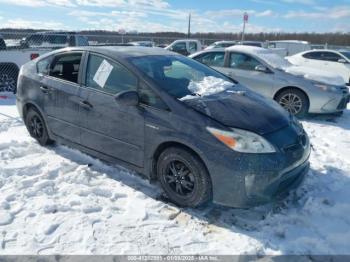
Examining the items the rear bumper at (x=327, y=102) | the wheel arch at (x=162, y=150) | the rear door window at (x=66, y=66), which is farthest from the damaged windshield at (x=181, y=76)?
the rear bumper at (x=327, y=102)

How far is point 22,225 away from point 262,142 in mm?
2429

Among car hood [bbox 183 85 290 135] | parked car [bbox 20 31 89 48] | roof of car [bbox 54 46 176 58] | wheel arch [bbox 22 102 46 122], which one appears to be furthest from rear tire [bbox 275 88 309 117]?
parked car [bbox 20 31 89 48]

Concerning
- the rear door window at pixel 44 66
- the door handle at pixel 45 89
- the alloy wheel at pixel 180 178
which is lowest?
the alloy wheel at pixel 180 178

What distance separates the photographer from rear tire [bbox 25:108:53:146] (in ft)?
16.1

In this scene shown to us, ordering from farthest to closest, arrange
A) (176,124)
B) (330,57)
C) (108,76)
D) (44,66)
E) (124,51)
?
(330,57) → (44,66) → (124,51) → (108,76) → (176,124)

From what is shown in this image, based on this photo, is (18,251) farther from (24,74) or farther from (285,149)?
(24,74)

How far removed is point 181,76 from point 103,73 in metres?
0.95

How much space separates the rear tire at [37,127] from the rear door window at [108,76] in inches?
51.4

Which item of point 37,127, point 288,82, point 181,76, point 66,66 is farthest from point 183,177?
point 288,82

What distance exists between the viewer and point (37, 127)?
503cm

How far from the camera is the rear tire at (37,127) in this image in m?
4.92

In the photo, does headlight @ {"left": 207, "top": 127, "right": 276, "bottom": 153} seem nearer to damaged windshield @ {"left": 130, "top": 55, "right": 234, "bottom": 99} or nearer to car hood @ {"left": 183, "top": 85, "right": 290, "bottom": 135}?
car hood @ {"left": 183, "top": 85, "right": 290, "bottom": 135}

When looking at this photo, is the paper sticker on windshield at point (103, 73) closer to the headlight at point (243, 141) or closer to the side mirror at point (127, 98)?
the side mirror at point (127, 98)

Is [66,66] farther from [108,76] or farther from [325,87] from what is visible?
[325,87]
